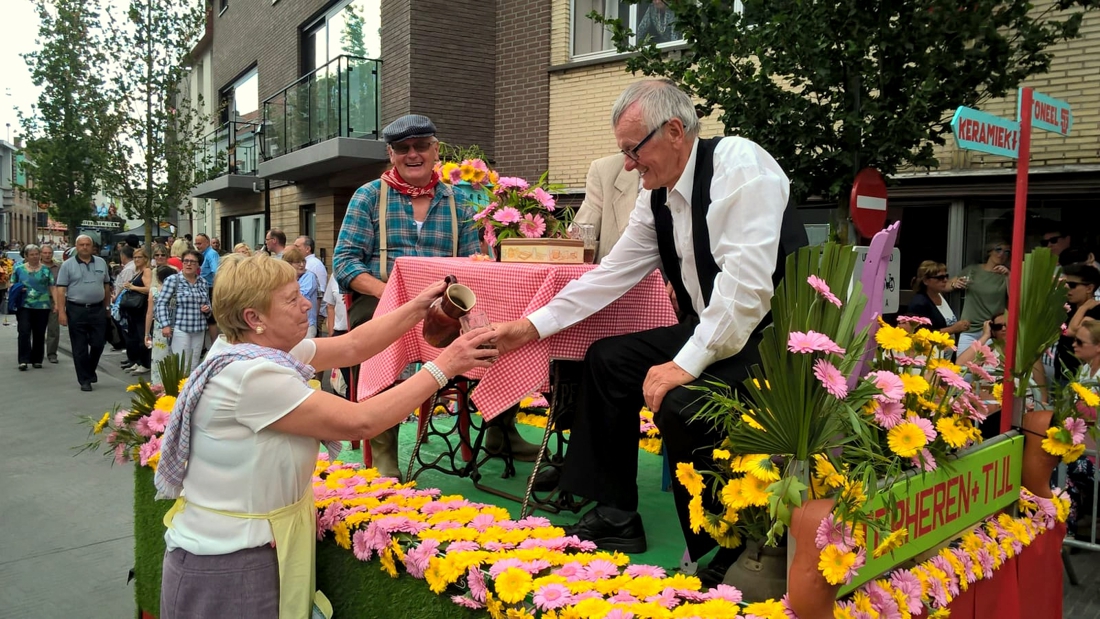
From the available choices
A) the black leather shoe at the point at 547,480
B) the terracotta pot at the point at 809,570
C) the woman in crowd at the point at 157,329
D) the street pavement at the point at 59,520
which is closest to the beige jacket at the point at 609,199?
the black leather shoe at the point at 547,480

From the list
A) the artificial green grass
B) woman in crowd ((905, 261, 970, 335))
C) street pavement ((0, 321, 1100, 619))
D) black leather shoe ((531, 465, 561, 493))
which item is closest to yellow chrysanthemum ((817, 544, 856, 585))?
the artificial green grass

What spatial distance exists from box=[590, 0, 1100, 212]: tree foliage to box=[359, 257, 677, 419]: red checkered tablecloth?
10.2 feet

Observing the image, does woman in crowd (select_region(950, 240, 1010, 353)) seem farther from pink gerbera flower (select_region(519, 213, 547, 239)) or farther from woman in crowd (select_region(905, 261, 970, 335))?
pink gerbera flower (select_region(519, 213, 547, 239))

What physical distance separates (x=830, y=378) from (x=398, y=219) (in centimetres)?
247

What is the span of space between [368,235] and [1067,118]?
3220 millimetres

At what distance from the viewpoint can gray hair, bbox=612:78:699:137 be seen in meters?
→ 2.54

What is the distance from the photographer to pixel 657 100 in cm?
255

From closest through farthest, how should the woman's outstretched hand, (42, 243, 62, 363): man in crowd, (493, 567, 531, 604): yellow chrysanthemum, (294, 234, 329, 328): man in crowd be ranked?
(493, 567, 531, 604): yellow chrysanthemum
the woman's outstretched hand
(294, 234, 329, 328): man in crowd
(42, 243, 62, 363): man in crowd

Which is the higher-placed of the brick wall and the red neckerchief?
the brick wall

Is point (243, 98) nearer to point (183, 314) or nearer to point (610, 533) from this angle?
point (183, 314)

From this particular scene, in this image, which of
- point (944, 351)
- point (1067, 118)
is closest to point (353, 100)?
point (1067, 118)

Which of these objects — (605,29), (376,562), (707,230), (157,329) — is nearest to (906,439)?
(707,230)

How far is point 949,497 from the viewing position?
2248 millimetres

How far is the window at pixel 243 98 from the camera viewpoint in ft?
66.0
